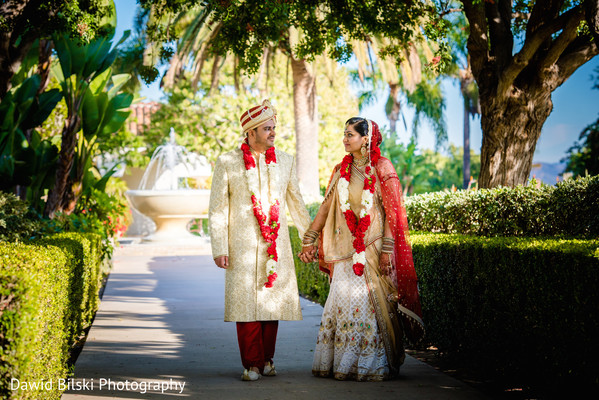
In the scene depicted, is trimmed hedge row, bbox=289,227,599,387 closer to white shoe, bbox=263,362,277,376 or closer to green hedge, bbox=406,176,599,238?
green hedge, bbox=406,176,599,238

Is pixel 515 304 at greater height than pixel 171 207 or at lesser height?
lesser

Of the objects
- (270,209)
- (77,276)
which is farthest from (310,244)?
(77,276)

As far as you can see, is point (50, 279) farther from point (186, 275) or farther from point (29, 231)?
point (186, 275)

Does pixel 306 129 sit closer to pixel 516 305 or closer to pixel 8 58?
pixel 8 58

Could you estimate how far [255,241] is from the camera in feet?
17.9

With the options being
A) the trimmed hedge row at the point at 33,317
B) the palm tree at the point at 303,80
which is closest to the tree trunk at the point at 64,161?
the trimmed hedge row at the point at 33,317

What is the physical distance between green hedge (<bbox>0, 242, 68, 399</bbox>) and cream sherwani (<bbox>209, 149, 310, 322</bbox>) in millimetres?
1400

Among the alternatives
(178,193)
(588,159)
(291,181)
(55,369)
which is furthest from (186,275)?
(588,159)

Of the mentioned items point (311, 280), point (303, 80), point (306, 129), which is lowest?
point (311, 280)

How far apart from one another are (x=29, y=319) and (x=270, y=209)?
2.46 metres

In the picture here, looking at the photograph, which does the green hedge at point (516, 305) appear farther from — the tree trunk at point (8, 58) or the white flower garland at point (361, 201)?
the tree trunk at point (8, 58)

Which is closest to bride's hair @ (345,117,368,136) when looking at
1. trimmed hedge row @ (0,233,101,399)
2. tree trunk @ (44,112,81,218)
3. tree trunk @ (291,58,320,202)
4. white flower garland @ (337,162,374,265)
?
white flower garland @ (337,162,374,265)

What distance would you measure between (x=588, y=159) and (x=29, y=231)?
29280mm

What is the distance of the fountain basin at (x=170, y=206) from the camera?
65.5 feet
